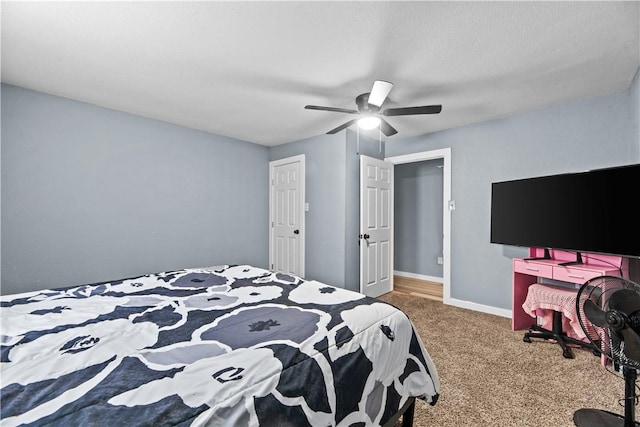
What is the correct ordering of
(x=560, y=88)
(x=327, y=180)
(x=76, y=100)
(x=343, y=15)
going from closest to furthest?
(x=343, y=15), (x=560, y=88), (x=76, y=100), (x=327, y=180)

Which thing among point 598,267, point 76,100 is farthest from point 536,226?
point 76,100

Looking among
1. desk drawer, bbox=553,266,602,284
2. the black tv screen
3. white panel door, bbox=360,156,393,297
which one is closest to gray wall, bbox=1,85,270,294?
white panel door, bbox=360,156,393,297

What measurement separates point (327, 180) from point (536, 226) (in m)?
2.34

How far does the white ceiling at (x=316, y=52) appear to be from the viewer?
5.27 ft

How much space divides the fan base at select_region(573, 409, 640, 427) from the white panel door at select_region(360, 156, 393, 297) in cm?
231

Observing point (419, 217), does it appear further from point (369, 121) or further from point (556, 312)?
point (369, 121)

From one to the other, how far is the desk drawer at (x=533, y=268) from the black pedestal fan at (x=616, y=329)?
103 centimetres

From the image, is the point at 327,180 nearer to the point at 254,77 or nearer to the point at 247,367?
the point at 254,77

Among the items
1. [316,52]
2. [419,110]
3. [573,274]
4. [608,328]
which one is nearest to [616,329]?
[608,328]

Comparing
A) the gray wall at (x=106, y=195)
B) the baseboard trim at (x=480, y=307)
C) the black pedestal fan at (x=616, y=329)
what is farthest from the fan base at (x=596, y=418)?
the gray wall at (x=106, y=195)

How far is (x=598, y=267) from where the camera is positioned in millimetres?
2480

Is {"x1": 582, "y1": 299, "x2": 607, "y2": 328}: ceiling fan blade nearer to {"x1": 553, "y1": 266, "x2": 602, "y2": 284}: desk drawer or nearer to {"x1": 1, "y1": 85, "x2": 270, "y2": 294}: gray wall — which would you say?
{"x1": 553, "y1": 266, "x2": 602, "y2": 284}: desk drawer

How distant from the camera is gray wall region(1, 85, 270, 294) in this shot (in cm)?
255

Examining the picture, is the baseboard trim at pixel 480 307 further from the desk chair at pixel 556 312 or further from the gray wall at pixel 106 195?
the gray wall at pixel 106 195
